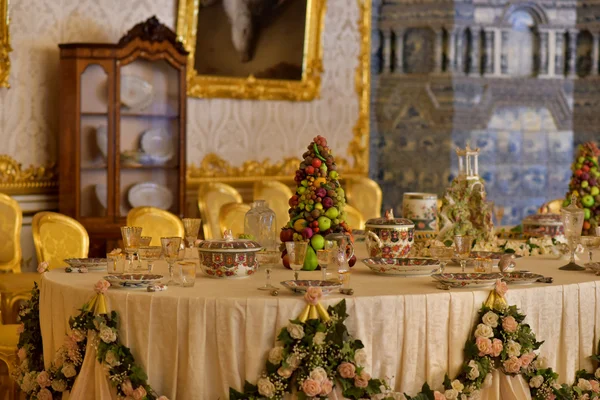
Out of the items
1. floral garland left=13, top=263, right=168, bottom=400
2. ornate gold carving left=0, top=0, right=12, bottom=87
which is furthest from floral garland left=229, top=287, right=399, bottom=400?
ornate gold carving left=0, top=0, right=12, bottom=87

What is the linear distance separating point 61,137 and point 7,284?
4.77 ft

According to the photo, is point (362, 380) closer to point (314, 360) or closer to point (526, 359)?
point (314, 360)

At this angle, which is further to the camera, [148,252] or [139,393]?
[148,252]

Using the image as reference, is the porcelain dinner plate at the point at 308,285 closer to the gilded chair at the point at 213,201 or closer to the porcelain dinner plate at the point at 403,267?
the porcelain dinner plate at the point at 403,267

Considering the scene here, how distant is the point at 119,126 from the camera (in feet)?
22.7

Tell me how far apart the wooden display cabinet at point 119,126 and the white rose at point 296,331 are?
376 centimetres

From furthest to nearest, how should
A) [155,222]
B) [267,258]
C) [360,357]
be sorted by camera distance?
[155,222] < [267,258] < [360,357]

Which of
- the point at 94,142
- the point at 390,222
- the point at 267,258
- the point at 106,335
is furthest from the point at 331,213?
the point at 94,142

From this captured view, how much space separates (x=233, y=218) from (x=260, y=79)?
2.53 m

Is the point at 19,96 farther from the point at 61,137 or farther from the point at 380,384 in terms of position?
the point at 380,384

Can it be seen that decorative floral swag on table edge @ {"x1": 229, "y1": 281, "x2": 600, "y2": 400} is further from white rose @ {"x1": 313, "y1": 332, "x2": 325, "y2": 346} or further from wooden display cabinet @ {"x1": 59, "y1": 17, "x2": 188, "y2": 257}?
wooden display cabinet @ {"x1": 59, "y1": 17, "x2": 188, "y2": 257}

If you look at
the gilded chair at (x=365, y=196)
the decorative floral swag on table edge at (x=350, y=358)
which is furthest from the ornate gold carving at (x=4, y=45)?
the decorative floral swag on table edge at (x=350, y=358)

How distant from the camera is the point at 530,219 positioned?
550cm

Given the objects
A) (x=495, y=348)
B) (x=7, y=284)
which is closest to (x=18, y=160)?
(x=7, y=284)
